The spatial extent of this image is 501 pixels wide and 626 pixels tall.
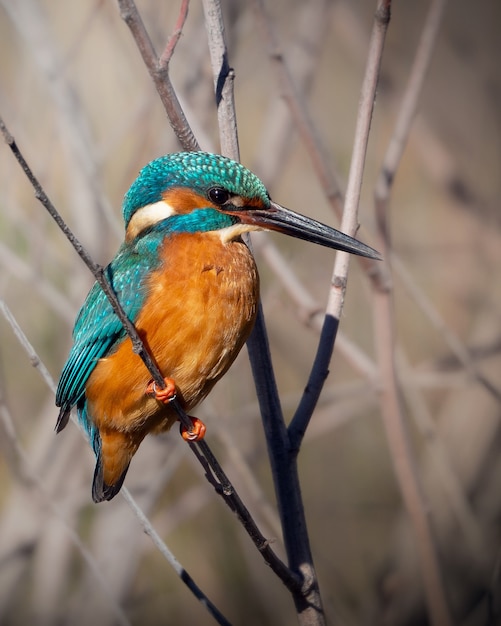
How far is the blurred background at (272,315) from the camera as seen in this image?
2.89 m

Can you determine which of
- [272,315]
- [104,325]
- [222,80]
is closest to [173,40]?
[222,80]

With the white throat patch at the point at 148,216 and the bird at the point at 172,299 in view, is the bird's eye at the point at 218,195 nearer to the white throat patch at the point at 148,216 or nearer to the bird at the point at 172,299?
the bird at the point at 172,299

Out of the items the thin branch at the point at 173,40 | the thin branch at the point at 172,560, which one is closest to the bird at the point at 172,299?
the thin branch at the point at 172,560

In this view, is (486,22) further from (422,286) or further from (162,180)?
(162,180)

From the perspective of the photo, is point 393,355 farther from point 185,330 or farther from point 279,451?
point 185,330

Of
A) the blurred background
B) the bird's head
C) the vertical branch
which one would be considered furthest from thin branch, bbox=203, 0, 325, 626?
the blurred background

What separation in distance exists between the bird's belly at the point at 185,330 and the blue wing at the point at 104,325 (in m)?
0.03

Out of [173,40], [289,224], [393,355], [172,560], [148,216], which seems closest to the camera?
[173,40]

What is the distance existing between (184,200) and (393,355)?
72 centimetres

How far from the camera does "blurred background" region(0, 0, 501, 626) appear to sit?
114 inches

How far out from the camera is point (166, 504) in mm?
3822

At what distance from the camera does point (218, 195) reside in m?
1.90

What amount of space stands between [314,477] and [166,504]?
2.60 feet


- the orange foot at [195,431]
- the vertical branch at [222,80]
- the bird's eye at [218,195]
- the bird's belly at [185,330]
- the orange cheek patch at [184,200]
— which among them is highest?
the vertical branch at [222,80]
